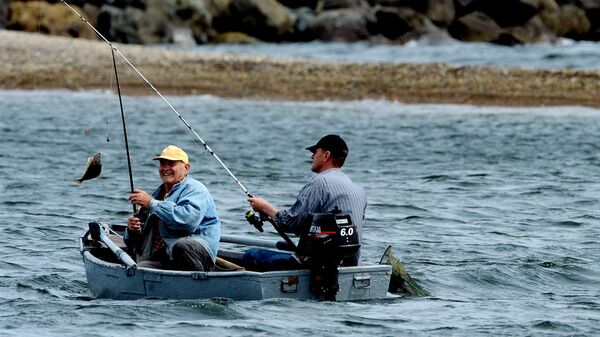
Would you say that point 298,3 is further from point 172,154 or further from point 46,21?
point 172,154

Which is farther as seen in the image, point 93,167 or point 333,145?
point 93,167

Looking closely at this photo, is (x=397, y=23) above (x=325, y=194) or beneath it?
beneath

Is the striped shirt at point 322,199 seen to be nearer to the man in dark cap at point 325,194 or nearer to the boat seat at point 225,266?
the man in dark cap at point 325,194

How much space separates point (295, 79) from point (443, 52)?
508 inches

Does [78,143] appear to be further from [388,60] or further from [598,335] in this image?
[388,60]

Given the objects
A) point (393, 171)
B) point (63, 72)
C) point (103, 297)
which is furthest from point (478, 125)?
point (103, 297)

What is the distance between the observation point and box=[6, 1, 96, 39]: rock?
158 feet

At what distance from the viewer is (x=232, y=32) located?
2122 inches

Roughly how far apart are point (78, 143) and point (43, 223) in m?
8.86

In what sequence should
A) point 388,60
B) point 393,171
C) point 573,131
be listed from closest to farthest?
point 393,171
point 573,131
point 388,60

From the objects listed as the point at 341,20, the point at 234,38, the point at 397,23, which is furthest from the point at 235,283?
the point at 397,23

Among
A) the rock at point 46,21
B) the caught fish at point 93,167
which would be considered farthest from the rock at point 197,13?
the caught fish at point 93,167

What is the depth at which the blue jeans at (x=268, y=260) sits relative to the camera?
11.1 m

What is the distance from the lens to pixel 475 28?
53750 millimetres
